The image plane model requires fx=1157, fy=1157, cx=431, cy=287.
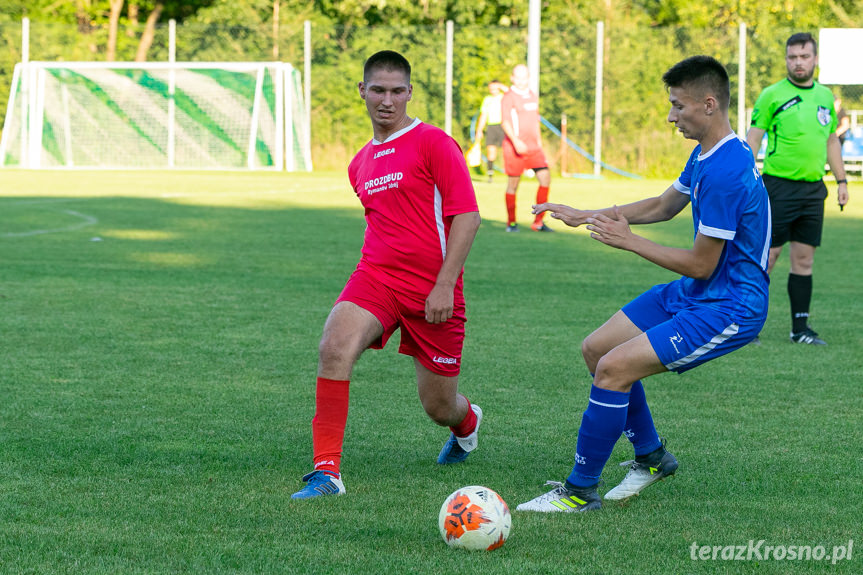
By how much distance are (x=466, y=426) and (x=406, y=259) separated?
2.69 ft

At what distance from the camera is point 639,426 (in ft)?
15.9

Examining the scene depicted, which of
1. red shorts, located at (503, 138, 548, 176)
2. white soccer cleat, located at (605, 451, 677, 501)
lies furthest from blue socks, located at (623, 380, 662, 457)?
red shorts, located at (503, 138, 548, 176)

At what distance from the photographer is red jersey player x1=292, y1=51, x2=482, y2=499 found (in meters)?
4.84

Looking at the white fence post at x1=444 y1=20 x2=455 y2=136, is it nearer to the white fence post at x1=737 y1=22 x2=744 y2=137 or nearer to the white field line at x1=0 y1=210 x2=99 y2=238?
the white fence post at x1=737 y1=22 x2=744 y2=137

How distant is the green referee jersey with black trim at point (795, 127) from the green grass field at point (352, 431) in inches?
52.2

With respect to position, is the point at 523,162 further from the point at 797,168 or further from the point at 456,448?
the point at 456,448

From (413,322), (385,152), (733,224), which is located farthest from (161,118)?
(733,224)

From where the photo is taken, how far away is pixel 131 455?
17.0ft

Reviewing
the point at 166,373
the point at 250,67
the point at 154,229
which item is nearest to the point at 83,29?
the point at 250,67

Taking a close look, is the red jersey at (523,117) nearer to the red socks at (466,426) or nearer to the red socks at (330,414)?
the red socks at (466,426)

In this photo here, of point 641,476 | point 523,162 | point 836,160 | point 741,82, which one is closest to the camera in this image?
point 641,476

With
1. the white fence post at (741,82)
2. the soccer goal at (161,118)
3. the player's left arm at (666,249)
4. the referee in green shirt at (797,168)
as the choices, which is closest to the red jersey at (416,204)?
the player's left arm at (666,249)

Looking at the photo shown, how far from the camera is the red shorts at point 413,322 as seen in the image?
16.1ft

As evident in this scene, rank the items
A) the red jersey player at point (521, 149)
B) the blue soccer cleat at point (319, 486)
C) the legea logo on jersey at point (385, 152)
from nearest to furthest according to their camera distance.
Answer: the blue soccer cleat at point (319, 486), the legea logo on jersey at point (385, 152), the red jersey player at point (521, 149)
